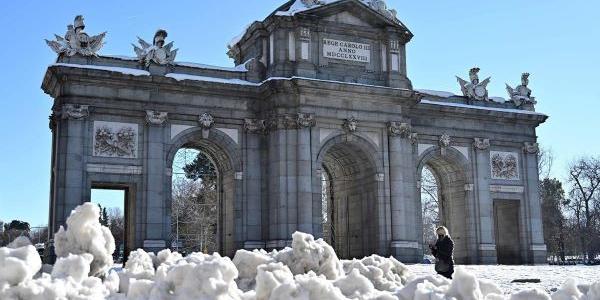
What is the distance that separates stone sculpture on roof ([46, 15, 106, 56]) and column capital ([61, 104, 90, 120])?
6.29 ft

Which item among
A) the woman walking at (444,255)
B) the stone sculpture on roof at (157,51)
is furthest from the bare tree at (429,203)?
the woman walking at (444,255)

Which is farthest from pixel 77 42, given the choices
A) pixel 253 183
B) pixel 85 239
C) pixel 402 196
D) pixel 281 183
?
pixel 85 239

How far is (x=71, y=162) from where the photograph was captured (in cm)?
2428

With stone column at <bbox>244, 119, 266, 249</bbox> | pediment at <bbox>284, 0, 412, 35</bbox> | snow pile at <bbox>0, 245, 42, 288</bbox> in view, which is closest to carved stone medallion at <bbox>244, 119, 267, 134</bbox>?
stone column at <bbox>244, 119, 266, 249</bbox>

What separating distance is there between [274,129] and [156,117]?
14.1 feet

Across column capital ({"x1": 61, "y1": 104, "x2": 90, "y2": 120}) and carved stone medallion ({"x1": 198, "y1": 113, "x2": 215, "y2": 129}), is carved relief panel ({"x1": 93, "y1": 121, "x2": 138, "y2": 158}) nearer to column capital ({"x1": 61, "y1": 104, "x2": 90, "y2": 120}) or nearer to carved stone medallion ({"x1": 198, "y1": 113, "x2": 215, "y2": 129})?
column capital ({"x1": 61, "y1": 104, "x2": 90, "y2": 120})

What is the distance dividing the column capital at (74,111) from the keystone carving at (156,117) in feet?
7.02

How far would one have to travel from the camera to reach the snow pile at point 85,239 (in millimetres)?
7238

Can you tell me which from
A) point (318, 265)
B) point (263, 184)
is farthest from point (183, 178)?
point (318, 265)

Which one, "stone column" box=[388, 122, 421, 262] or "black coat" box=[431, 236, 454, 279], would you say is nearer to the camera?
"black coat" box=[431, 236, 454, 279]

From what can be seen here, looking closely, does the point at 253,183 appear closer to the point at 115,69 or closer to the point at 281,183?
the point at 281,183

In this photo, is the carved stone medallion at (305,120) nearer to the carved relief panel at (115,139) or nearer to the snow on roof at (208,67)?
the snow on roof at (208,67)

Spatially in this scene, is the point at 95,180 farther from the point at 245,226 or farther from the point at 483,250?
the point at 483,250

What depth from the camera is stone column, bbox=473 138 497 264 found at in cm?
3105
